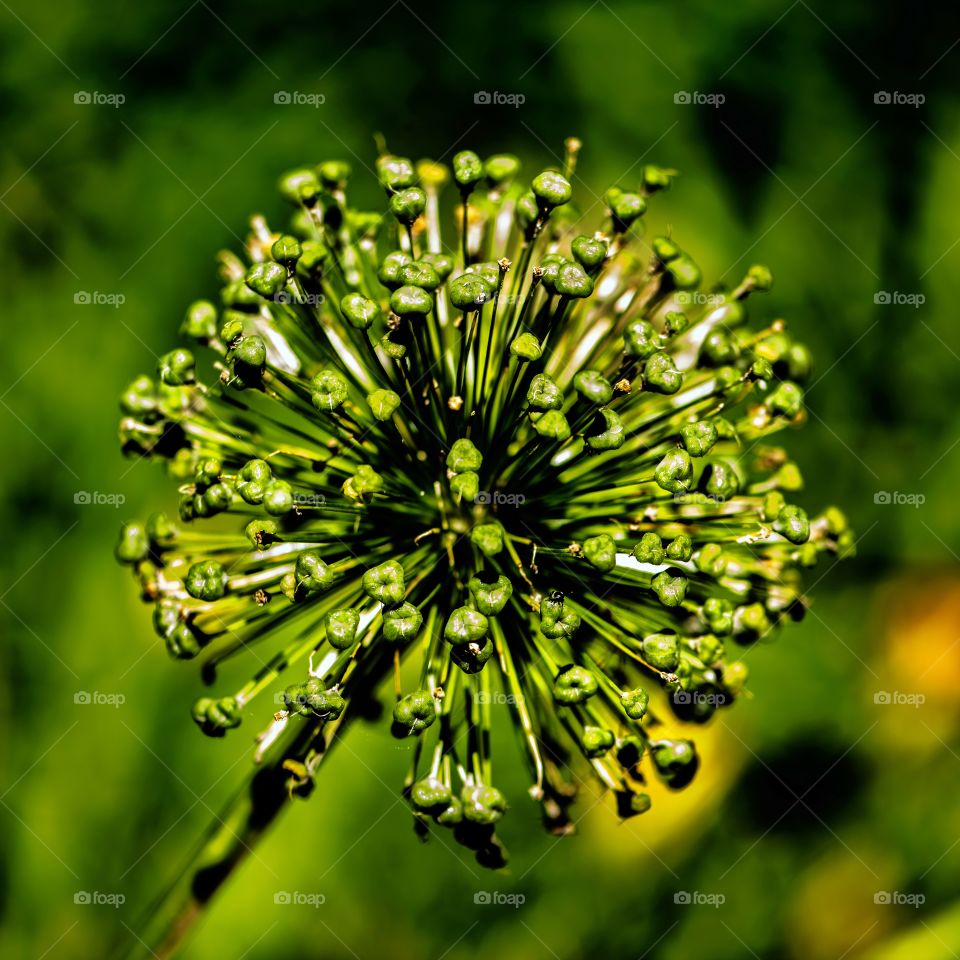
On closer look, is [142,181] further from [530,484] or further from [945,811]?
[945,811]

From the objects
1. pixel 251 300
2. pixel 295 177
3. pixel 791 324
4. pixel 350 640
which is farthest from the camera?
pixel 791 324

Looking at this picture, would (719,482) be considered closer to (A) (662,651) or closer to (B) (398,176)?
(A) (662,651)

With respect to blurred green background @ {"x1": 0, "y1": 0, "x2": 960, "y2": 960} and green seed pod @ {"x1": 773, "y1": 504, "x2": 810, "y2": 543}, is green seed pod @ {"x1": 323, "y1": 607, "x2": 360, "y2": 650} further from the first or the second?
blurred green background @ {"x1": 0, "y1": 0, "x2": 960, "y2": 960}

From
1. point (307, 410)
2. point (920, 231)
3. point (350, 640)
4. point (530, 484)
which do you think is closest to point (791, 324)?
point (920, 231)

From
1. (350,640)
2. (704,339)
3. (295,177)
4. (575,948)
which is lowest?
(575,948)

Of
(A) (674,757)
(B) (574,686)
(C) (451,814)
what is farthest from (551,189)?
(C) (451,814)

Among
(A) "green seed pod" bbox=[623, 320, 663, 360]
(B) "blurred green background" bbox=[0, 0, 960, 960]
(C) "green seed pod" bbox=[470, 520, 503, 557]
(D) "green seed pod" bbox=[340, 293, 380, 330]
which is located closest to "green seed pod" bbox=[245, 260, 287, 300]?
(D) "green seed pod" bbox=[340, 293, 380, 330]

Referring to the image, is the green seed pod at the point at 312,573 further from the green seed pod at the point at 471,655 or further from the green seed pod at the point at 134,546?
the green seed pod at the point at 134,546
